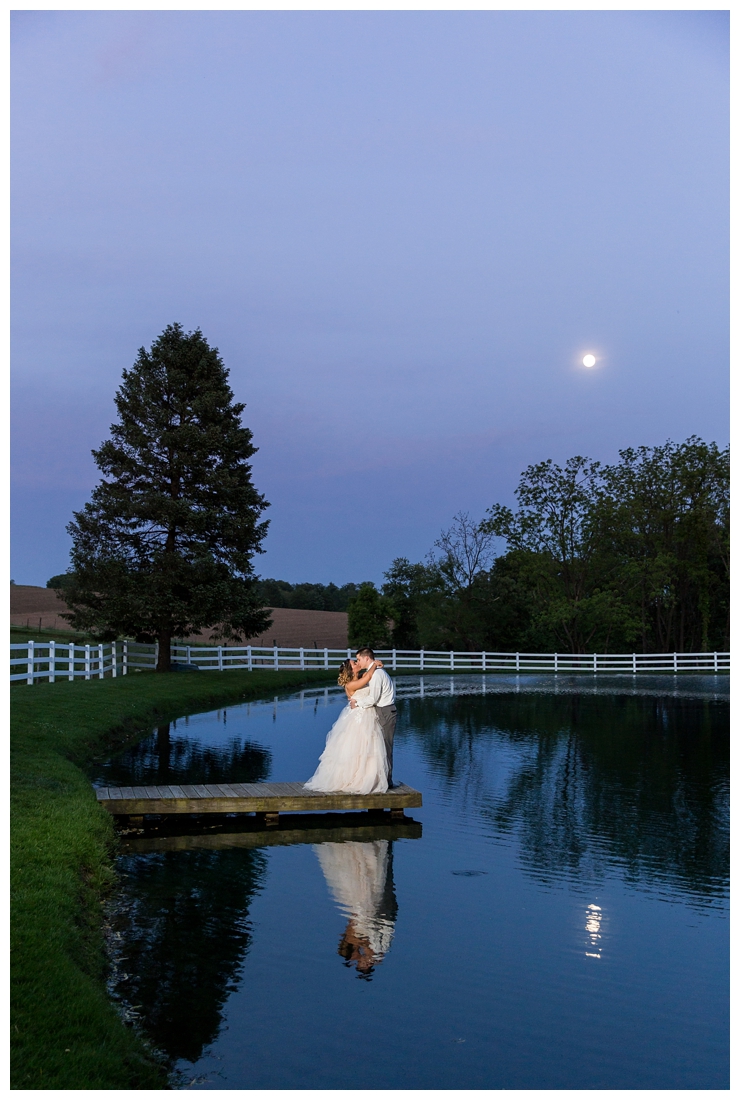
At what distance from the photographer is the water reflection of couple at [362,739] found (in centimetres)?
1130

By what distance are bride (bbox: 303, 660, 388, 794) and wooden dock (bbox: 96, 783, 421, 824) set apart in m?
0.19

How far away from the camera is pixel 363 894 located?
7762mm

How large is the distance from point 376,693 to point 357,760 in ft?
2.81

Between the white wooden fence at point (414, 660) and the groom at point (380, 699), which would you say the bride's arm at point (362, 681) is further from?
the white wooden fence at point (414, 660)

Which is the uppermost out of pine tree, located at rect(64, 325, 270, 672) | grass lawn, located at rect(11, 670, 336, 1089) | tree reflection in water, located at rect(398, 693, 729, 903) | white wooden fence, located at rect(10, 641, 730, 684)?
pine tree, located at rect(64, 325, 270, 672)

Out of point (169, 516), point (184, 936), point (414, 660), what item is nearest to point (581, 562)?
point (414, 660)

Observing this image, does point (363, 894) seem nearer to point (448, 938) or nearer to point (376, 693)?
point (448, 938)

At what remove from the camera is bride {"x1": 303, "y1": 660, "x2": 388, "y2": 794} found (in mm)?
11281

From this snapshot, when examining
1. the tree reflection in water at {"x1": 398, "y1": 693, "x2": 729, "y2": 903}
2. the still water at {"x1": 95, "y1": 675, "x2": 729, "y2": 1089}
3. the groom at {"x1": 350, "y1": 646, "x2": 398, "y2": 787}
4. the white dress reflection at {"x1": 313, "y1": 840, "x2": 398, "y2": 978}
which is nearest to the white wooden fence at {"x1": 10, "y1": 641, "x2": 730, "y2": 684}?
the tree reflection in water at {"x1": 398, "y1": 693, "x2": 729, "y2": 903}

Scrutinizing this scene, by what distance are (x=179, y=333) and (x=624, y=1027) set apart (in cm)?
3133

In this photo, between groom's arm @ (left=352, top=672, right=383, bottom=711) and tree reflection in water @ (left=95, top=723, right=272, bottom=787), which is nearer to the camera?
groom's arm @ (left=352, top=672, right=383, bottom=711)

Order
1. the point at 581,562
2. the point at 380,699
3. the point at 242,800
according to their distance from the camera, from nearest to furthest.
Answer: the point at 242,800, the point at 380,699, the point at 581,562

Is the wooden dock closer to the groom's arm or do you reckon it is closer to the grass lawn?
the grass lawn

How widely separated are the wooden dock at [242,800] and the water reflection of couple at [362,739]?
0.18m
